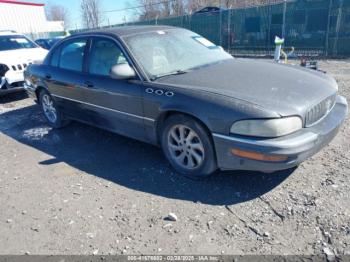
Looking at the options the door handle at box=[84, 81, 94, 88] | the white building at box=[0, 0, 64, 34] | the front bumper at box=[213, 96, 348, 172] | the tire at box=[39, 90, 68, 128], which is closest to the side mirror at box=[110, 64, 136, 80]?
the door handle at box=[84, 81, 94, 88]

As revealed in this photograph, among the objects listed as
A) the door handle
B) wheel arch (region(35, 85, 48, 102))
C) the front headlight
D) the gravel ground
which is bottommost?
the gravel ground

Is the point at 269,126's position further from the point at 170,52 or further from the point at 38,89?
the point at 38,89

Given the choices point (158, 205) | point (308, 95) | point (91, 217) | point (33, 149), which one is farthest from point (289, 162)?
point (33, 149)

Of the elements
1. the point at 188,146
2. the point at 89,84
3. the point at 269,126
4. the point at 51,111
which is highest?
the point at 89,84

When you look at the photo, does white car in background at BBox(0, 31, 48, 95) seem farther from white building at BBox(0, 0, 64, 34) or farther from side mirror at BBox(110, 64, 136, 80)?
white building at BBox(0, 0, 64, 34)

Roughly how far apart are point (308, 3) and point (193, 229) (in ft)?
41.4

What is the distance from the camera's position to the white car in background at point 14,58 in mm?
7332

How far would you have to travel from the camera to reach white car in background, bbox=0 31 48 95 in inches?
289

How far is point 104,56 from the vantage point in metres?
4.04

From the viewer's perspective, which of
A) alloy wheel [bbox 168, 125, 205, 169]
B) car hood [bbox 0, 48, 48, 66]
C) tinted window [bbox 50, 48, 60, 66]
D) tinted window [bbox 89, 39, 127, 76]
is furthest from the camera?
car hood [bbox 0, 48, 48, 66]

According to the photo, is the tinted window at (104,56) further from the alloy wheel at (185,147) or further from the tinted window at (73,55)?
the alloy wheel at (185,147)

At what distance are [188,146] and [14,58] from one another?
6.47 m

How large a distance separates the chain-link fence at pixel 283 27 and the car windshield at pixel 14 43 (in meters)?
9.55

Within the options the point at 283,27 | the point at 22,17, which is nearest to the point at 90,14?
the point at 22,17
